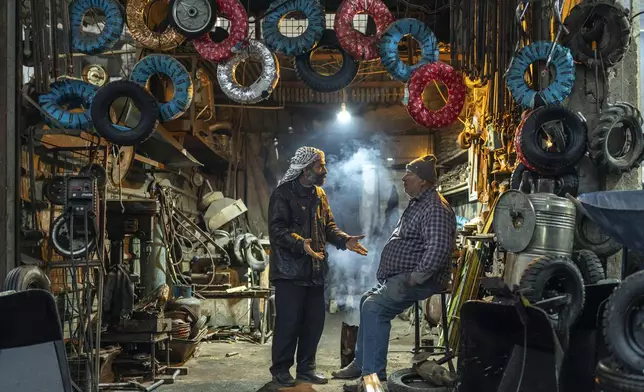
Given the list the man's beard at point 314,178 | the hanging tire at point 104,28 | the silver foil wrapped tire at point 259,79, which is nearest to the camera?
the hanging tire at point 104,28

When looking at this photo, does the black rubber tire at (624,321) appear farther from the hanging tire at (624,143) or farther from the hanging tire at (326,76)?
the hanging tire at (326,76)

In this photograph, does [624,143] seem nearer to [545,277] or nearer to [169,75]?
[545,277]

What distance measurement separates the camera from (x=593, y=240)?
556 centimetres

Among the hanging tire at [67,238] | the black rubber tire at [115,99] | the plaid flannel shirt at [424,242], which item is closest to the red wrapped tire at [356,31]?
the plaid flannel shirt at [424,242]

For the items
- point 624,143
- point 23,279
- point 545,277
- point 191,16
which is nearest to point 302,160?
point 191,16

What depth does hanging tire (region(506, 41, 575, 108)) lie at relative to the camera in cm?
558

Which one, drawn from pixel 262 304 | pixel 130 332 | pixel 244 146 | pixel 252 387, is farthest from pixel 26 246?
pixel 244 146

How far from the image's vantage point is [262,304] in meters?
9.38

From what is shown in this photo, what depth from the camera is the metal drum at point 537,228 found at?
523 centimetres

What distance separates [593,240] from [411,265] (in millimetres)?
1780

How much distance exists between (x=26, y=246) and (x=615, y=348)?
17.6 feet

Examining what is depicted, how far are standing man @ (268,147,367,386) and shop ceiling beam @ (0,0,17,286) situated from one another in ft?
8.00

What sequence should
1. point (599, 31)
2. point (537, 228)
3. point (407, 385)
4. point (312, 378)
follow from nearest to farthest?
1. point (407, 385)
2. point (537, 228)
3. point (599, 31)
4. point (312, 378)

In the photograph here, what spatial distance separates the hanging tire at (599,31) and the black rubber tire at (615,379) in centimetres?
331
